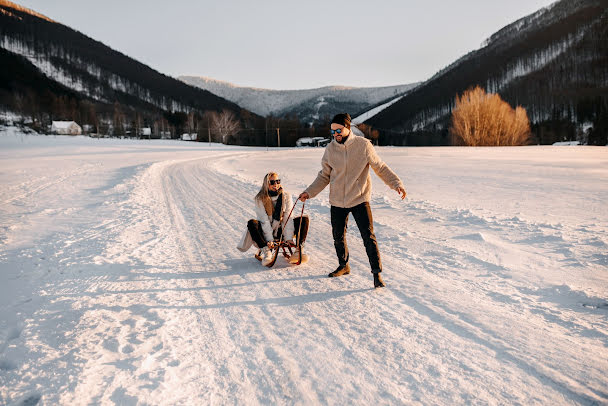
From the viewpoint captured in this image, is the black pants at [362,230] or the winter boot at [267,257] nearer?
the black pants at [362,230]

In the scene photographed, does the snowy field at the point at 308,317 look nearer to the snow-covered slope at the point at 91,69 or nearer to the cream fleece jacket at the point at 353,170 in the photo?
the cream fleece jacket at the point at 353,170

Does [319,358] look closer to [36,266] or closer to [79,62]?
[36,266]

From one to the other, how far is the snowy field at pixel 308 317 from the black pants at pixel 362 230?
14.2 inches

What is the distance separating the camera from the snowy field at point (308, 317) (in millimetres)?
2307

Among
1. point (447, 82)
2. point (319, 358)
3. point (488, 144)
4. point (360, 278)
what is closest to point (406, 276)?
point (360, 278)

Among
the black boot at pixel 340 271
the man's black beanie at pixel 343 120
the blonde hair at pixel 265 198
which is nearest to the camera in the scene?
the man's black beanie at pixel 343 120

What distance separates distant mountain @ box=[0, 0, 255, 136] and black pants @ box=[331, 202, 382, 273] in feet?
402

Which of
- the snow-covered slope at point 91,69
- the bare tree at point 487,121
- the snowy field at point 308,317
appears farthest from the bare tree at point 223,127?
the snowy field at point 308,317

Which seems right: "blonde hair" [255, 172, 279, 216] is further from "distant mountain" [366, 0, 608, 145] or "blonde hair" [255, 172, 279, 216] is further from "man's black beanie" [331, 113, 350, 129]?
"distant mountain" [366, 0, 608, 145]

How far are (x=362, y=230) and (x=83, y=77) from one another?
598 ft

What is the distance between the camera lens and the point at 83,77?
482 ft

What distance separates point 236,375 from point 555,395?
216 cm

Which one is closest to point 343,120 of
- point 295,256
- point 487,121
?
point 295,256

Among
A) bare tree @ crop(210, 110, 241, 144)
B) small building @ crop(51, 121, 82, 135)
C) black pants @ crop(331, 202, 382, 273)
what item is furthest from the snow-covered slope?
black pants @ crop(331, 202, 382, 273)
